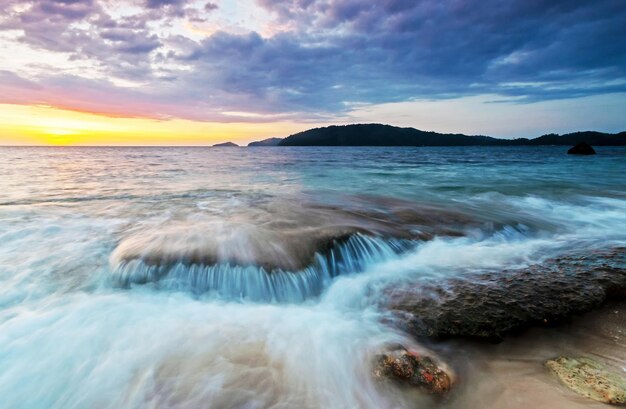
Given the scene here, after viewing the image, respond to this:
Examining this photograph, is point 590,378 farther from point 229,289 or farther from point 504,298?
point 229,289

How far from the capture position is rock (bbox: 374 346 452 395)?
3248mm

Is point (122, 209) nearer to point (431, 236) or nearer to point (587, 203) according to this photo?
point (431, 236)

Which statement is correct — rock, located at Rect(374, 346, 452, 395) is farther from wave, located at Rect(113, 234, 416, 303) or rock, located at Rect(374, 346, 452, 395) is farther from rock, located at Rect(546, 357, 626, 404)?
wave, located at Rect(113, 234, 416, 303)

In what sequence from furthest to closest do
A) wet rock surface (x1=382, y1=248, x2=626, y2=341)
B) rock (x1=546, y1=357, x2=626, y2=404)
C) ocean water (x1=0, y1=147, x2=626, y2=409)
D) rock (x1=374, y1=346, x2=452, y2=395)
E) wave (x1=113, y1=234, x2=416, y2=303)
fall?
1. wave (x1=113, y1=234, x2=416, y2=303)
2. wet rock surface (x1=382, y1=248, x2=626, y2=341)
3. ocean water (x1=0, y1=147, x2=626, y2=409)
4. rock (x1=374, y1=346, x2=452, y2=395)
5. rock (x1=546, y1=357, x2=626, y2=404)

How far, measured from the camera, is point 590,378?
3.16m

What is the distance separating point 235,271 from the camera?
18.9 feet

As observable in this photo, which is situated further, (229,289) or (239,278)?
(239,278)

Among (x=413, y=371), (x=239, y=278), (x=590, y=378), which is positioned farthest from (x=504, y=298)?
(x=239, y=278)

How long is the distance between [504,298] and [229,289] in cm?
419

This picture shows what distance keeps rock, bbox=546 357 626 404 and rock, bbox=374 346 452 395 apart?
1104 millimetres

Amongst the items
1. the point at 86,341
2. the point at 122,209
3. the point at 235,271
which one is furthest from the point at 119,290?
the point at 122,209

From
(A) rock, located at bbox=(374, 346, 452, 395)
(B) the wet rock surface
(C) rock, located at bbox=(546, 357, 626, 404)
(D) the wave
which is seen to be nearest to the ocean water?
(D) the wave

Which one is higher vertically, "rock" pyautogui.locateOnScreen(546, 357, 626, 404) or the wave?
"rock" pyautogui.locateOnScreen(546, 357, 626, 404)

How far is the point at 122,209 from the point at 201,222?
157 inches
